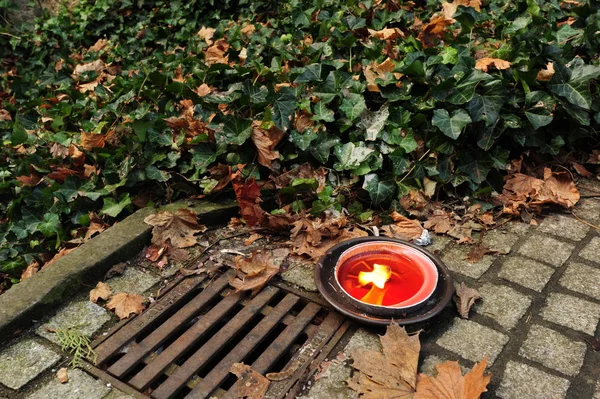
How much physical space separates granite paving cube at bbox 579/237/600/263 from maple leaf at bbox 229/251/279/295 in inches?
58.4

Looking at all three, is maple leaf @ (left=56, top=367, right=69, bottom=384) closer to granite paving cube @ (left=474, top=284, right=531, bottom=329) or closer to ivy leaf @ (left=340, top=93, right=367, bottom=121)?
granite paving cube @ (left=474, top=284, right=531, bottom=329)

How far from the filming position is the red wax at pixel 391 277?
2.32 metres

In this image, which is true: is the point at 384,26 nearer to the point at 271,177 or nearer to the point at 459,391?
the point at 271,177

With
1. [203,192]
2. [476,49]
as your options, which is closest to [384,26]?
[476,49]

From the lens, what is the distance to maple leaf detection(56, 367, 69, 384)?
1.97m

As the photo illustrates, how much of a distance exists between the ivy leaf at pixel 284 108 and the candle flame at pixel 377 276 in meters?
0.95

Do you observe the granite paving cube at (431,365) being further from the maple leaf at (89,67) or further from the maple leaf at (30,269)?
the maple leaf at (89,67)

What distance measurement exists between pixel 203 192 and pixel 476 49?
1.91 meters

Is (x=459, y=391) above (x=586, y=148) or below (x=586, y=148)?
above

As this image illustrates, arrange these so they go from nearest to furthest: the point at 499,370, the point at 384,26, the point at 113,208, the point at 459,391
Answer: the point at 459,391, the point at 499,370, the point at 113,208, the point at 384,26

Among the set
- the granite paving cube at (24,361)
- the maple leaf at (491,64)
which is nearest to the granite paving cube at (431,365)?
the granite paving cube at (24,361)

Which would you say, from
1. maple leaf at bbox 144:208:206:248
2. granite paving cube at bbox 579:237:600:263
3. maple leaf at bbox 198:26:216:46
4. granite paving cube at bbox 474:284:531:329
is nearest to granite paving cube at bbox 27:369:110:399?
maple leaf at bbox 144:208:206:248

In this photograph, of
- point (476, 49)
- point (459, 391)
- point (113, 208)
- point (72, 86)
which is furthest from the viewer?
A: point (72, 86)

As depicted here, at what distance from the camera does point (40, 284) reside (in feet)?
7.64
